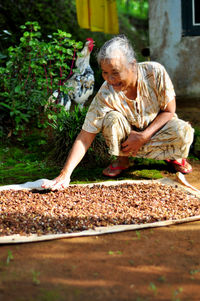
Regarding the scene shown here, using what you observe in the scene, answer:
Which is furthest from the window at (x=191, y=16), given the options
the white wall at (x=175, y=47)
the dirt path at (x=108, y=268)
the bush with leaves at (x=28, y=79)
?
the dirt path at (x=108, y=268)

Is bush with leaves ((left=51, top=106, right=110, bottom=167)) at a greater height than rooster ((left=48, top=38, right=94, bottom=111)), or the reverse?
rooster ((left=48, top=38, right=94, bottom=111))

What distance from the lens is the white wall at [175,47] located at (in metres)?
5.47

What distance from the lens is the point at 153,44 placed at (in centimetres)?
570

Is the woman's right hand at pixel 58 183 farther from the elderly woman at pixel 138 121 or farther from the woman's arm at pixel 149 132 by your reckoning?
the woman's arm at pixel 149 132

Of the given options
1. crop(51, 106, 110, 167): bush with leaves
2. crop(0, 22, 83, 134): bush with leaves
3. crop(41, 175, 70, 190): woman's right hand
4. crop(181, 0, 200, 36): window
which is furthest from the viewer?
crop(181, 0, 200, 36): window

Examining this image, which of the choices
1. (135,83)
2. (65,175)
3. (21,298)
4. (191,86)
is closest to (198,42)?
(191,86)

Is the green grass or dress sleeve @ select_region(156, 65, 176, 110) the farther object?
the green grass

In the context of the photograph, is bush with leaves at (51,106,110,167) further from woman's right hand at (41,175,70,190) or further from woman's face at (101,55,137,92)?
woman's face at (101,55,137,92)

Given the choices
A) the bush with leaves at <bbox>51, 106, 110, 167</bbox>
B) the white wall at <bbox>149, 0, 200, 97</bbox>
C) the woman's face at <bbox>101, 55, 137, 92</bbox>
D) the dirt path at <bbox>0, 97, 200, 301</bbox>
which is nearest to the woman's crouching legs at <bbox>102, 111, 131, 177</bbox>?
the woman's face at <bbox>101, 55, 137, 92</bbox>

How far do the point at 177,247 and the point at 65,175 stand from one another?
114cm

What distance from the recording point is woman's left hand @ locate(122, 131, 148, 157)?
3303 mm

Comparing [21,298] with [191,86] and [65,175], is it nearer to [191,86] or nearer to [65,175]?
[65,175]

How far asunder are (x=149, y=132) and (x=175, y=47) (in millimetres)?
2674

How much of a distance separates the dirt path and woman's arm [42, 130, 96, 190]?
2.46 ft
